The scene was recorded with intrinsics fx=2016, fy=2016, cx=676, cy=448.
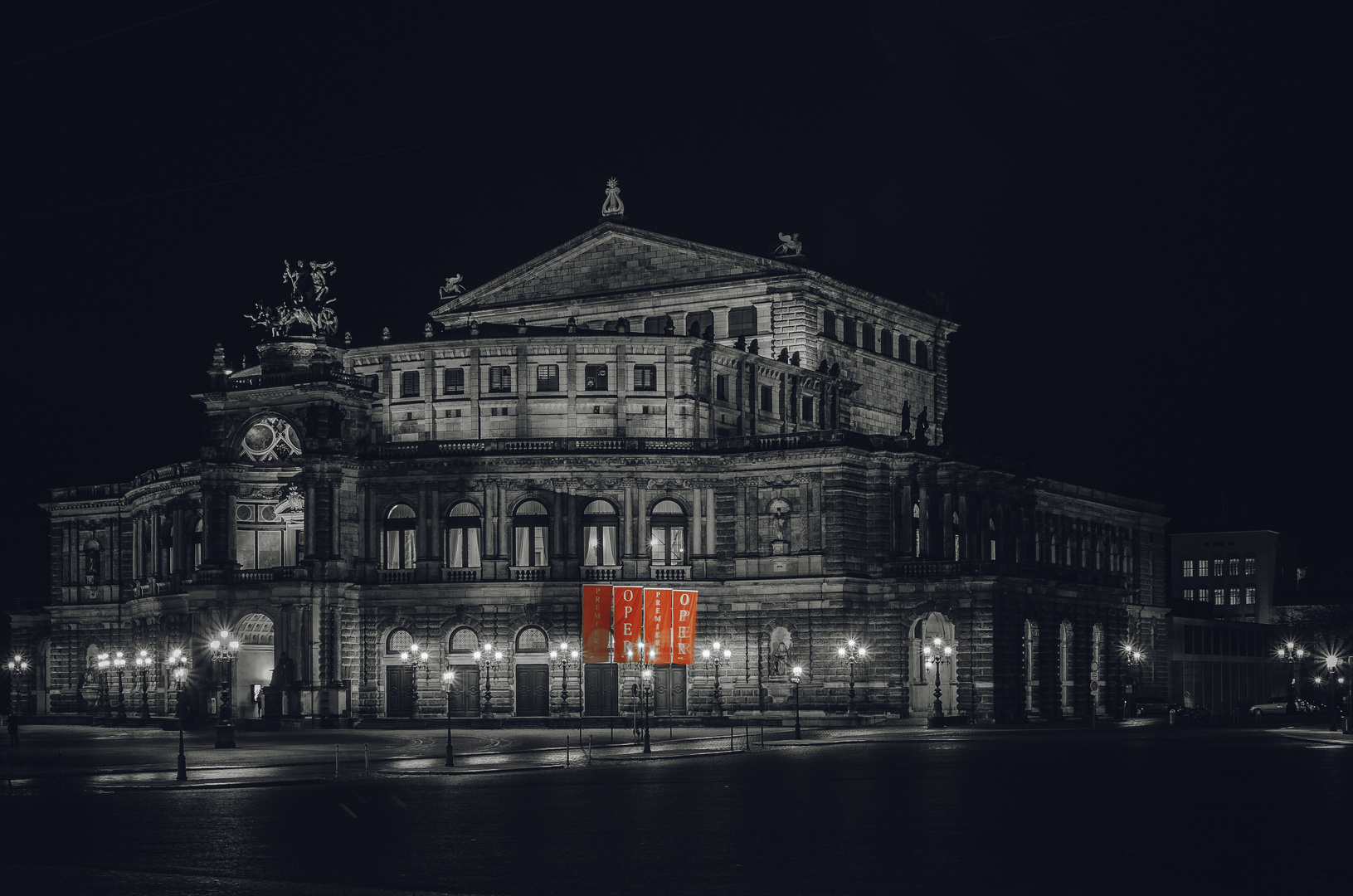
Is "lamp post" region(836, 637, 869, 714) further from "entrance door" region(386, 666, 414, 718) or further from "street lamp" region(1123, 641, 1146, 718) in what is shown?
"street lamp" region(1123, 641, 1146, 718)

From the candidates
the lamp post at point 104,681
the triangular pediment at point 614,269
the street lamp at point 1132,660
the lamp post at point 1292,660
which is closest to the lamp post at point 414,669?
the lamp post at point 104,681

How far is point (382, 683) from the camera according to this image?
11969cm

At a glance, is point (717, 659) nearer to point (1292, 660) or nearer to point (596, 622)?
point (596, 622)

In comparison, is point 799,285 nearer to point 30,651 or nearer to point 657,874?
point 30,651

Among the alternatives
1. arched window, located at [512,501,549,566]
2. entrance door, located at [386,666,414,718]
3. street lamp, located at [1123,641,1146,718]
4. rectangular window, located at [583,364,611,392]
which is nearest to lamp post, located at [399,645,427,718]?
entrance door, located at [386,666,414,718]

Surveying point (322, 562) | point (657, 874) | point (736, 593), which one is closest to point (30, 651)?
point (322, 562)

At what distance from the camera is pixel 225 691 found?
320 feet

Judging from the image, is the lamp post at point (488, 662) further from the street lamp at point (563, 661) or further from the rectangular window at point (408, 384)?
the rectangular window at point (408, 384)

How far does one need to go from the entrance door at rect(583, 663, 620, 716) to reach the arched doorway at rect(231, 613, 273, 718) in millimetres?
20472

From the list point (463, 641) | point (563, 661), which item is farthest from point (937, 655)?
point (463, 641)

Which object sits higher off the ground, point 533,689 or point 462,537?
point 462,537

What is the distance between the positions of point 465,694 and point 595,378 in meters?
20.6

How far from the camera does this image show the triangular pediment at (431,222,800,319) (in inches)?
5300

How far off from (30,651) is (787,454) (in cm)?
6697
